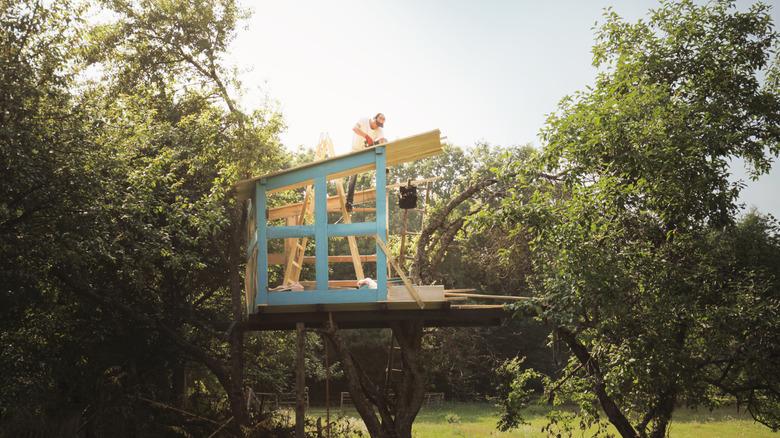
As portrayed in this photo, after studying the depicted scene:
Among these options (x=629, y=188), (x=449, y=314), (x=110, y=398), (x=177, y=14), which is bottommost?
(x=110, y=398)

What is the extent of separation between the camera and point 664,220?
36.9ft

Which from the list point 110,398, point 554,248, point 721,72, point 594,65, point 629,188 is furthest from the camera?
point 110,398

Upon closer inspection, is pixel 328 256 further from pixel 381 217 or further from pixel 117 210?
pixel 117 210

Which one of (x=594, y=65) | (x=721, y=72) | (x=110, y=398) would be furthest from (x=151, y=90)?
(x=721, y=72)

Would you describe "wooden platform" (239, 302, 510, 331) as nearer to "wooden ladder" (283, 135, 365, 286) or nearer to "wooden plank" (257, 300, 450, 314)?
"wooden plank" (257, 300, 450, 314)

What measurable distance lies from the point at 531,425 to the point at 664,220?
9574 mm

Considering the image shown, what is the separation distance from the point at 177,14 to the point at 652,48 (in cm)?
955

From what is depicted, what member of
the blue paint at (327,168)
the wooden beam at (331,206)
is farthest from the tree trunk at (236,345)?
the blue paint at (327,168)

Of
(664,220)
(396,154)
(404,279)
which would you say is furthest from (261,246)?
(664,220)

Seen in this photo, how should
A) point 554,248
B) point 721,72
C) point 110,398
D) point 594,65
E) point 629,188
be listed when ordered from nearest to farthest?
1. point 629,188
2. point 554,248
3. point 721,72
4. point 594,65
5. point 110,398

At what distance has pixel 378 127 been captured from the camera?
12.6m

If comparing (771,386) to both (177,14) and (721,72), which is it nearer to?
(721,72)

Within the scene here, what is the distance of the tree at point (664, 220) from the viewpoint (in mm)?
10406

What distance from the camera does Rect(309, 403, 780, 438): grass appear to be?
1955 centimetres
